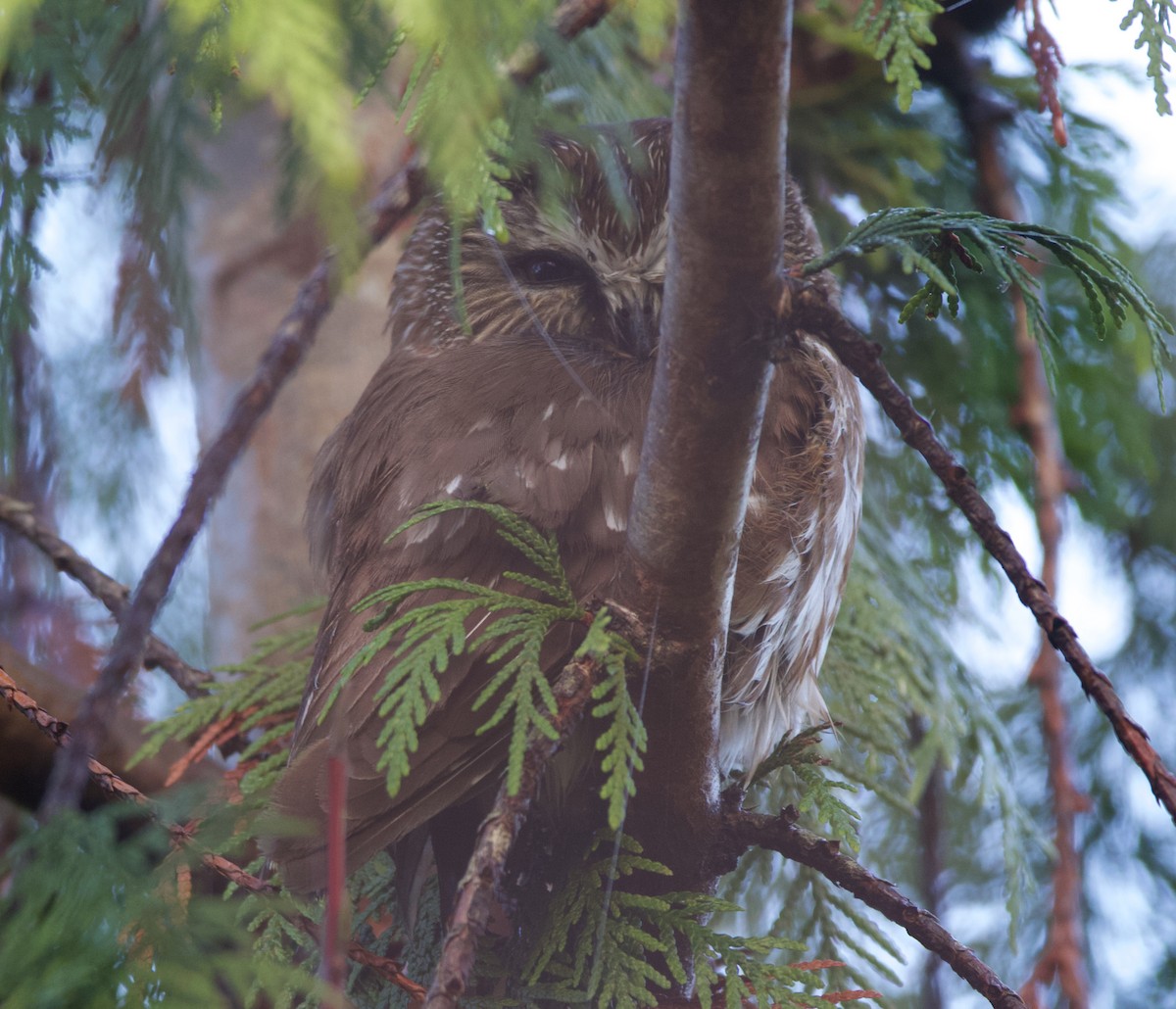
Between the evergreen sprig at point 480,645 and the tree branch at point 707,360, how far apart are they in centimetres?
14

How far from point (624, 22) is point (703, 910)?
7.69ft

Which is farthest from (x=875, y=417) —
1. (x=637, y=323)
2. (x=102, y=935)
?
(x=102, y=935)

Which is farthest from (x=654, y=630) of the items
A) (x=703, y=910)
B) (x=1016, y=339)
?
(x=1016, y=339)

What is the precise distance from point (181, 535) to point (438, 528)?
598 millimetres

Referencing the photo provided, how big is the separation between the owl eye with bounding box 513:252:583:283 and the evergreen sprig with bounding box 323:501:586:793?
90 cm

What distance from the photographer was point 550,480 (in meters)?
1.93

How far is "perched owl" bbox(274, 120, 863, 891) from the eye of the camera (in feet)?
5.54

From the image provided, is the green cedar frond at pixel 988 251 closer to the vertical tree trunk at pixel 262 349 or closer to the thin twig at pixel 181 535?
the thin twig at pixel 181 535

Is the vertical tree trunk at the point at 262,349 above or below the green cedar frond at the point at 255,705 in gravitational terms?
above

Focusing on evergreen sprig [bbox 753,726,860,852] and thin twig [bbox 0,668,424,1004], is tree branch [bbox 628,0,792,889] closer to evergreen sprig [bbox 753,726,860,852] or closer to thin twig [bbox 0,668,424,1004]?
evergreen sprig [bbox 753,726,860,852]

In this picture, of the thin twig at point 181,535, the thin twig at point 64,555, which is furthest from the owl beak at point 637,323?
the thin twig at point 64,555

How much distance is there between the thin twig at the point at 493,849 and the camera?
110cm

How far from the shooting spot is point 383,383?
8.13 ft

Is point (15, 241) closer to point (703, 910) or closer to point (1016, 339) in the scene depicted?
point (703, 910)
